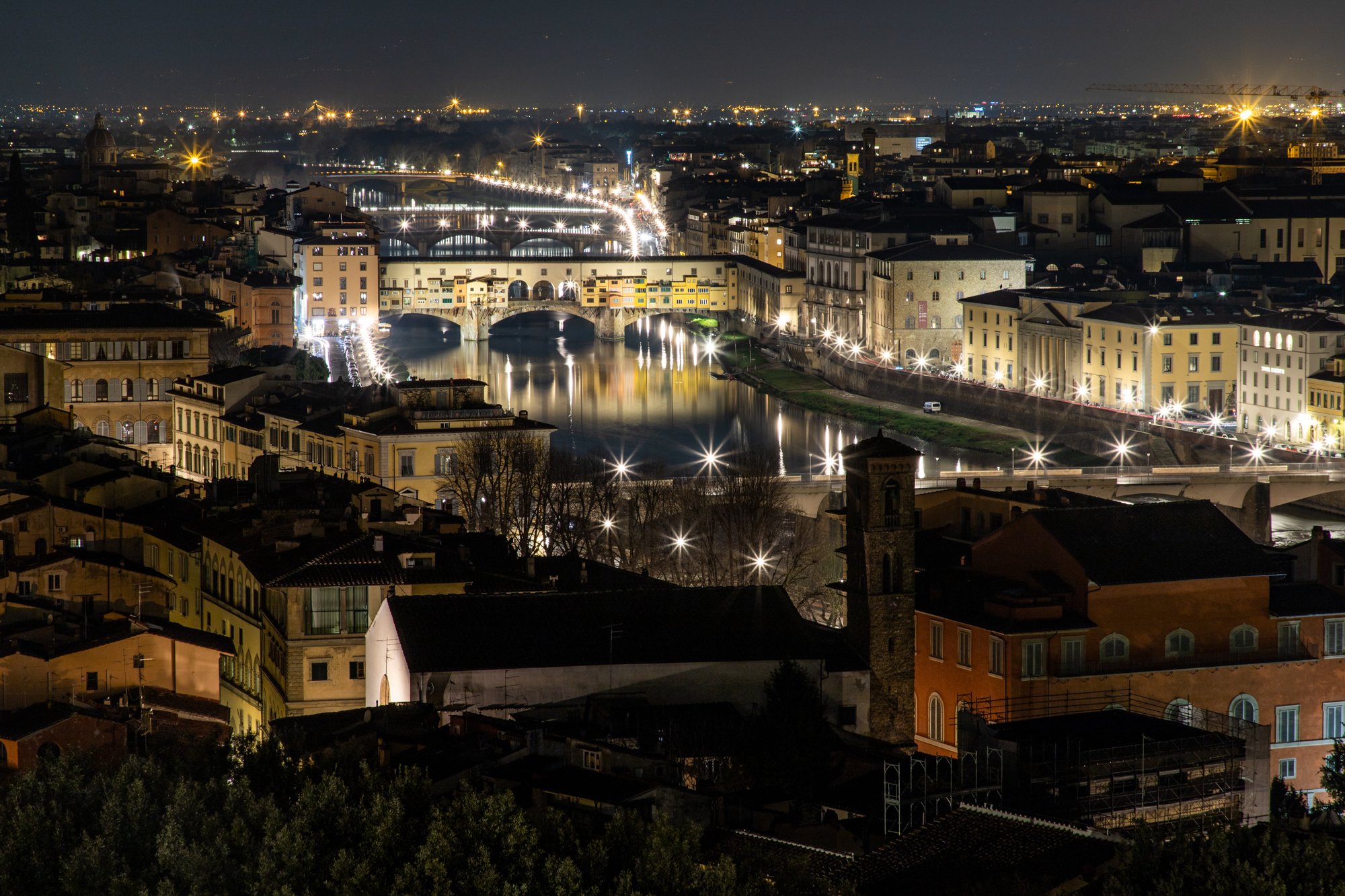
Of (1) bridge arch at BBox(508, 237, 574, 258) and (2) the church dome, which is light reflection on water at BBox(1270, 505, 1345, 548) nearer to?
(2) the church dome

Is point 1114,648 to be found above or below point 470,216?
below

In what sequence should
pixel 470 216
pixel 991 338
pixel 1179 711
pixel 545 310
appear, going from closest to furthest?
pixel 1179 711
pixel 991 338
pixel 545 310
pixel 470 216

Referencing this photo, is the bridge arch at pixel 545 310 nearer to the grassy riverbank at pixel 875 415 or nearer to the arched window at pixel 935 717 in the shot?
the grassy riverbank at pixel 875 415

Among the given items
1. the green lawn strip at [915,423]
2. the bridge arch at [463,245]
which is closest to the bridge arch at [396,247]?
→ the bridge arch at [463,245]

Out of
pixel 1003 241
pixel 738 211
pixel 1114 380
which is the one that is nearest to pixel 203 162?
pixel 738 211

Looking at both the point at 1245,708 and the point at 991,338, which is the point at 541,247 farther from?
the point at 1245,708

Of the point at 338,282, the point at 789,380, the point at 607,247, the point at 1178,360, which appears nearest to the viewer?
the point at 1178,360

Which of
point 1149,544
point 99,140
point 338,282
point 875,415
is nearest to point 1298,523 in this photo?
point 875,415
